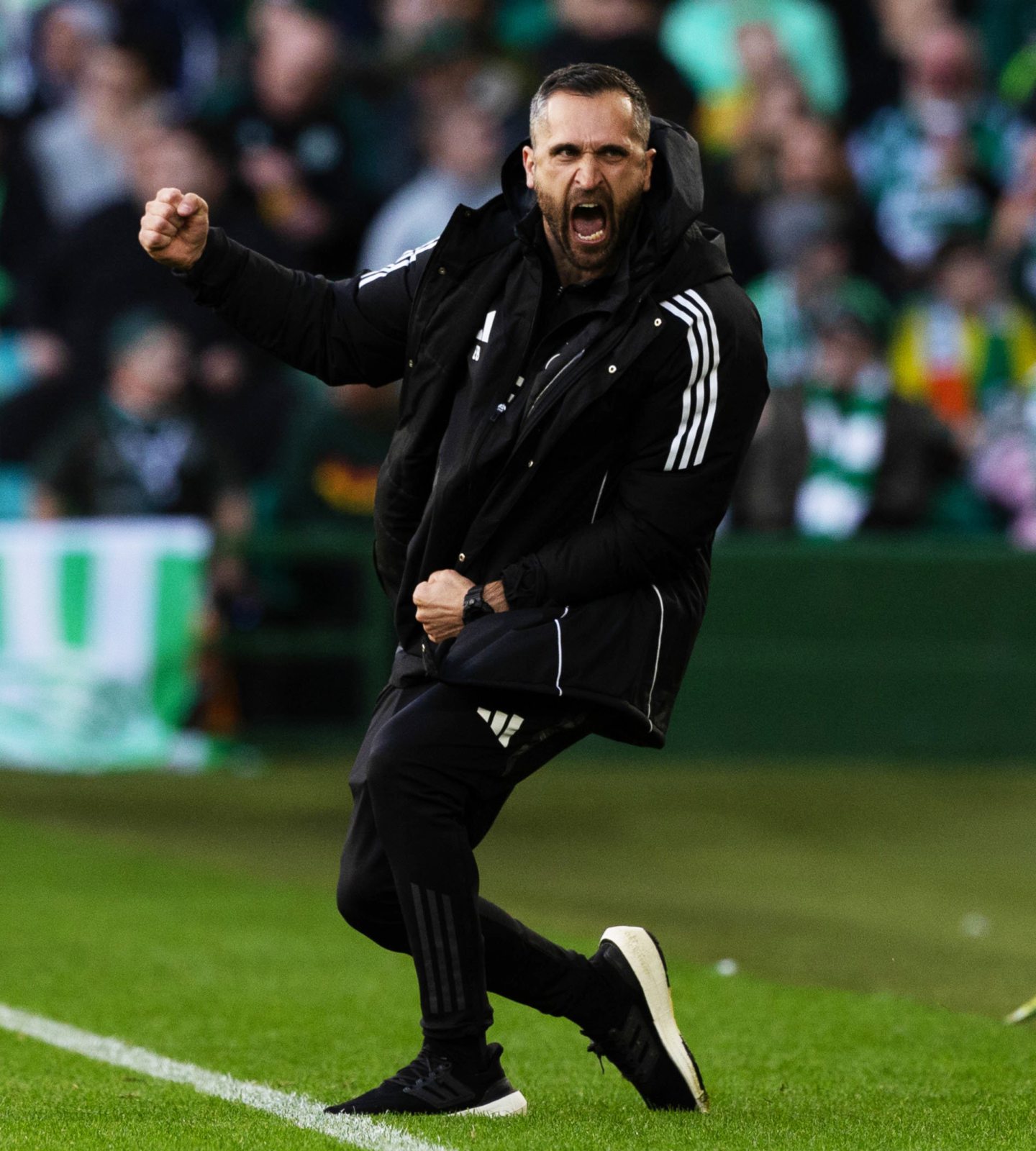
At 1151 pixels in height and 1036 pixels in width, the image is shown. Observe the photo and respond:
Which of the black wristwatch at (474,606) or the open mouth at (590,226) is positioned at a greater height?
the open mouth at (590,226)

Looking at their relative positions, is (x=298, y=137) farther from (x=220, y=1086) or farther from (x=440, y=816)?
(x=440, y=816)

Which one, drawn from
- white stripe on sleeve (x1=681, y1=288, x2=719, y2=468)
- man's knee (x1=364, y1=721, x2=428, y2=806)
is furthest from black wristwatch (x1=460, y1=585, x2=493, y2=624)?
white stripe on sleeve (x1=681, y1=288, x2=719, y2=468)

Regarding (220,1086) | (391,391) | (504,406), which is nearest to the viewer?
(504,406)

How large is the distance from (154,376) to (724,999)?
327 inches

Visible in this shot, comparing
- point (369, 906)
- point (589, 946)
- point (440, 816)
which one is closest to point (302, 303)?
point (440, 816)

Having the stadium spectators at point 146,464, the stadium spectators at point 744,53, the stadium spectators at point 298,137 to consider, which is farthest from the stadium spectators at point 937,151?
the stadium spectators at point 146,464

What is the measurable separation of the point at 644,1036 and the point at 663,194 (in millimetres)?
1743

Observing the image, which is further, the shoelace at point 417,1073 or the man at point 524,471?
the shoelace at point 417,1073

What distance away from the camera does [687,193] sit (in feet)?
14.0

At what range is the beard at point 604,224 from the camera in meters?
4.20

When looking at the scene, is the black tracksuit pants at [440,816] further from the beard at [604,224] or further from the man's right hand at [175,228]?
the man's right hand at [175,228]

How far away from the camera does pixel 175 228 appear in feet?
14.4

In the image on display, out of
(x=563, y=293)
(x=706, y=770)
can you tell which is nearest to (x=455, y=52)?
(x=706, y=770)

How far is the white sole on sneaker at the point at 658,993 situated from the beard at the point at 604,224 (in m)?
1.42
